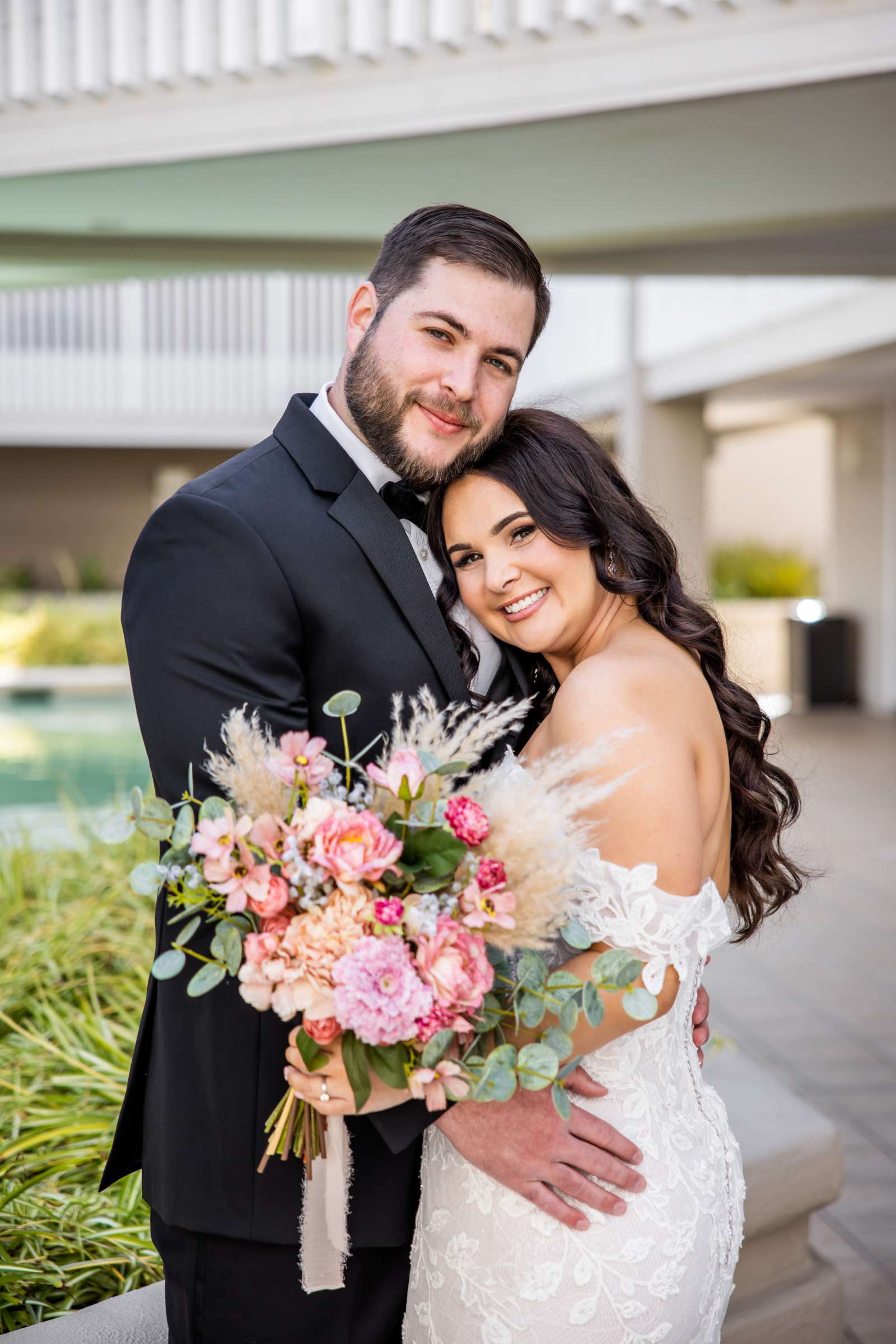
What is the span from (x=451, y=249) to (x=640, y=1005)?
Result: 47.5 inches

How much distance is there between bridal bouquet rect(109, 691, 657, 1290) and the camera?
128 cm

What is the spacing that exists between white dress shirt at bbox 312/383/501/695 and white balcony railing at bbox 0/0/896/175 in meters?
3.47

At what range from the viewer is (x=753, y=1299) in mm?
2771

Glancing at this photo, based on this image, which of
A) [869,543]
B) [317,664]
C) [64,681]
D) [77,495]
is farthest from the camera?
[77,495]

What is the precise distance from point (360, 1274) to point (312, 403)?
1406 millimetres

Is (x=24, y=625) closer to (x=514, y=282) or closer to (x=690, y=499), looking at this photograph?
(x=690, y=499)

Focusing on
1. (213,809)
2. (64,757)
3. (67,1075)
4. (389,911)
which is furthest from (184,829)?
(64,757)

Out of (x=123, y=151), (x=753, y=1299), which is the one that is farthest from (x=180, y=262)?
(x=753, y=1299)

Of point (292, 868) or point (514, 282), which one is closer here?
point (292, 868)

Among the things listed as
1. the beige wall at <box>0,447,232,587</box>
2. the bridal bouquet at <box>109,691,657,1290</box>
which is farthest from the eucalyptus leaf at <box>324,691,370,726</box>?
the beige wall at <box>0,447,232,587</box>

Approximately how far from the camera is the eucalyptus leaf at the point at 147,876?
1.37 metres

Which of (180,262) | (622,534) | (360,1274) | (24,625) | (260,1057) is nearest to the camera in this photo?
(260,1057)

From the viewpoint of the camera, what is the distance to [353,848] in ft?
4.15

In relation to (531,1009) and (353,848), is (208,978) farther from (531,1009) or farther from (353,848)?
(531,1009)
